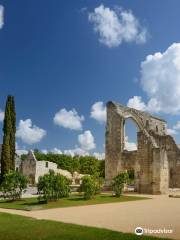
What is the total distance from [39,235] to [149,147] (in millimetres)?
19813

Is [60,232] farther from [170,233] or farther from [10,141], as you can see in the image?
[10,141]

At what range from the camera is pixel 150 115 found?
110 feet

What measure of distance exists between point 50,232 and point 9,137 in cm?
1841

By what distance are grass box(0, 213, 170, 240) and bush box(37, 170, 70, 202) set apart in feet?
20.2

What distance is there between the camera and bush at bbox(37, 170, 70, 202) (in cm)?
1650

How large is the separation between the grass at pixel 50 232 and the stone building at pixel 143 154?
17203mm

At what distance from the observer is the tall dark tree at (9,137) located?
1010 inches

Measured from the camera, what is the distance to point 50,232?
28.0 feet

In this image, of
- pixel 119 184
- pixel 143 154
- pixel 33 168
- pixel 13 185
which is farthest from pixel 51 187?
pixel 33 168

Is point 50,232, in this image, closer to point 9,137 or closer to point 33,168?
point 9,137

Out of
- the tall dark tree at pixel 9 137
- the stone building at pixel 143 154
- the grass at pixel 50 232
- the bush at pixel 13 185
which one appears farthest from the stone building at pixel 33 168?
the grass at pixel 50 232

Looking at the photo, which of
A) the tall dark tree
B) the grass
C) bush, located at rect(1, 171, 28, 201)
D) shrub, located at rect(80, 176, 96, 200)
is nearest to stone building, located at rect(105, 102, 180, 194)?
the tall dark tree

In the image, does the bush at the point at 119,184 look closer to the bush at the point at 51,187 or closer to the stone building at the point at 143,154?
the bush at the point at 51,187

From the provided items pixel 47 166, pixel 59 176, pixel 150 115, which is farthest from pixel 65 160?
pixel 59 176
